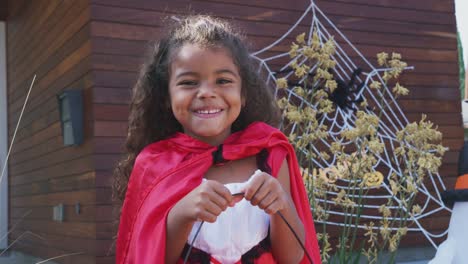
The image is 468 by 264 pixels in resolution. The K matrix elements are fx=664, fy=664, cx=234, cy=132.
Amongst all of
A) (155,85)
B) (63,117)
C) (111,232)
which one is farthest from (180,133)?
(63,117)

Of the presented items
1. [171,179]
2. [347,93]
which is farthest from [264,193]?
[347,93]

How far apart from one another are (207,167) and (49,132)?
14.3 ft

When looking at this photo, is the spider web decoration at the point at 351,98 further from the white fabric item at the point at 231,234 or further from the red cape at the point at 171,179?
the white fabric item at the point at 231,234

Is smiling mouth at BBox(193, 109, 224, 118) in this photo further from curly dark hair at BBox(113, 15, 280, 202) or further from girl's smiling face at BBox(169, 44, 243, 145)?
curly dark hair at BBox(113, 15, 280, 202)

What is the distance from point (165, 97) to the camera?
1.91 metres

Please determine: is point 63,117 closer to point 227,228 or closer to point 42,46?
point 42,46

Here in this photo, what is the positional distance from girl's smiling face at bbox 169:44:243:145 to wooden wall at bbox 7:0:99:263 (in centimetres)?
242

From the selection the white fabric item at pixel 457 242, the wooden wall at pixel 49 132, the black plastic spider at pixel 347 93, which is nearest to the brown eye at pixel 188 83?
the white fabric item at pixel 457 242

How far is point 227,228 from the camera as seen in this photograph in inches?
64.6

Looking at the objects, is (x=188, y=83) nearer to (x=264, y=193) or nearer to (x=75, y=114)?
(x=264, y=193)

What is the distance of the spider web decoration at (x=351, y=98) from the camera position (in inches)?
203

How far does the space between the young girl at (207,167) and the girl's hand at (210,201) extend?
34 millimetres

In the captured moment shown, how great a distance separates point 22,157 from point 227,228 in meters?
5.79

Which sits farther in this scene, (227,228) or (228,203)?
(227,228)
